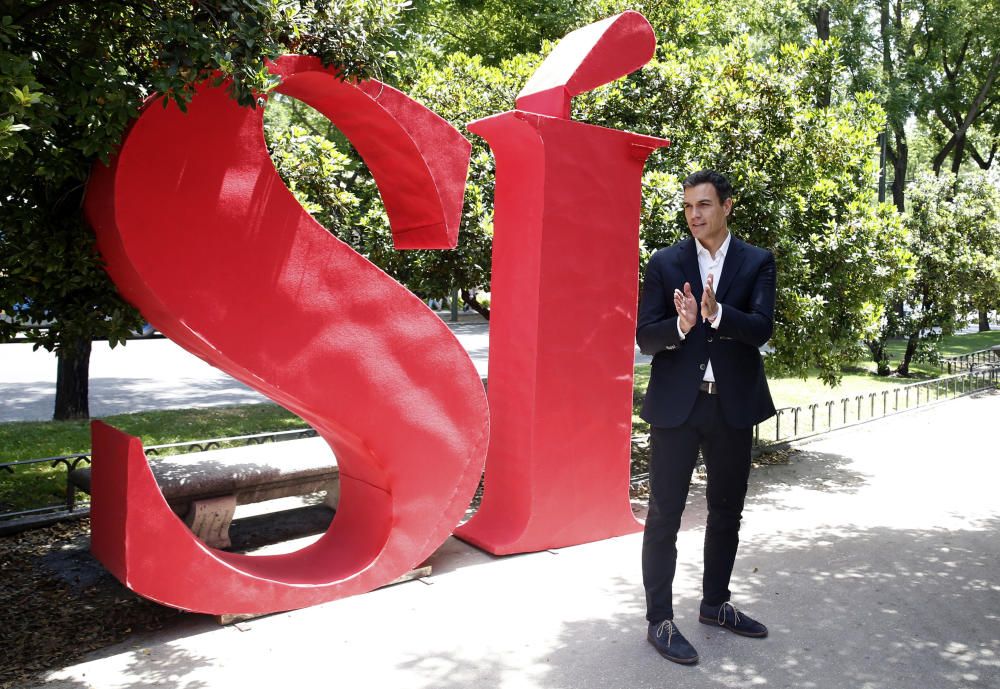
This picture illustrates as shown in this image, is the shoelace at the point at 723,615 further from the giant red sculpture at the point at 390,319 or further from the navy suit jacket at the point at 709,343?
the giant red sculpture at the point at 390,319

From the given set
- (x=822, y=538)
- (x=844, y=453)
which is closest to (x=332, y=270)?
(x=822, y=538)

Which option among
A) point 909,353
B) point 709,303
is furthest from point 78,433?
point 909,353

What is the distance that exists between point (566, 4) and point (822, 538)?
895 cm

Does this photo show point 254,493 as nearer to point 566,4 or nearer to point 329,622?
point 329,622

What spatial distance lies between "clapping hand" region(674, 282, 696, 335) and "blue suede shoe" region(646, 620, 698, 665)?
153cm

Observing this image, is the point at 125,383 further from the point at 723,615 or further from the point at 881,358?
the point at 881,358

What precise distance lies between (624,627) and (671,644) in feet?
1.67

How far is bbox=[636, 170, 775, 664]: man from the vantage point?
4250 millimetres

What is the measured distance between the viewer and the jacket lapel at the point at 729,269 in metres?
4.36

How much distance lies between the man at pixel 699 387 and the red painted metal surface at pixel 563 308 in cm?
164

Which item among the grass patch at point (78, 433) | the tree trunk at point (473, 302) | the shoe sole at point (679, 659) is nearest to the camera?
the shoe sole at point (679, 659)

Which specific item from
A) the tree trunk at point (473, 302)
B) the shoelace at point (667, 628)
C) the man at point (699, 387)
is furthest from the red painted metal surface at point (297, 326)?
the tree trunk at point (473, 302)

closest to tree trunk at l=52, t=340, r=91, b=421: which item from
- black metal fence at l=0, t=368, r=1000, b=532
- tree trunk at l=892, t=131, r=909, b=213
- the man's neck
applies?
Answer: black metal fence at l=0, t=368, r=1000, b=532

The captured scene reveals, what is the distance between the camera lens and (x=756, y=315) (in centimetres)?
418
